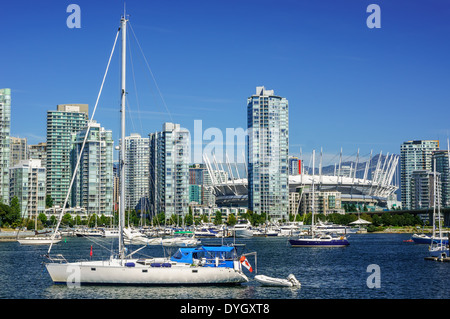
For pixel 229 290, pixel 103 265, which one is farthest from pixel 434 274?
pixel 103 265

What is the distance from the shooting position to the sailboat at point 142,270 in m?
44.2

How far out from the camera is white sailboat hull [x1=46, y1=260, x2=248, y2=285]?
145ft

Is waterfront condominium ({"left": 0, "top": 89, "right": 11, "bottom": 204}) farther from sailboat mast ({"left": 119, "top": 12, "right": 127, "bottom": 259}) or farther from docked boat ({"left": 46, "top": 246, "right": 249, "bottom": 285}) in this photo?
sailboat mast ({"left": 119, "top": 12, "right": 127, "bottom": 259})

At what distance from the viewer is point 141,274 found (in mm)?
44188

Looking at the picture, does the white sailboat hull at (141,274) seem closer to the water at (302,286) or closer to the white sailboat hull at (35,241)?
the water at (302,286)

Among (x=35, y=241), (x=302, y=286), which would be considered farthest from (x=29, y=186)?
(x=302, y=286)

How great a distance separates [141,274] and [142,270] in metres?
0.31

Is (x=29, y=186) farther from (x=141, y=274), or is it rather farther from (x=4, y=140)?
(x=141, y=274)

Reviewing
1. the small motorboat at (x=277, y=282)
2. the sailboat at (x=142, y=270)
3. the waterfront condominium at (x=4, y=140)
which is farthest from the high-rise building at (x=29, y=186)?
the small motorboat at (x=277, y=282)

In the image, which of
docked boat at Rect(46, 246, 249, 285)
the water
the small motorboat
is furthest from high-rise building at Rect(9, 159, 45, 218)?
the small motorboat

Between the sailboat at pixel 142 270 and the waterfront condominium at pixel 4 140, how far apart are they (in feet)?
472
